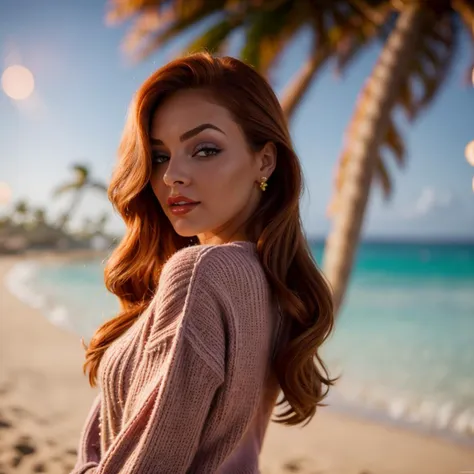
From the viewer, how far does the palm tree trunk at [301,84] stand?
707 cm

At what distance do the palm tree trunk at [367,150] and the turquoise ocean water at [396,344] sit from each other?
1.82m

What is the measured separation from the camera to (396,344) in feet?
43.9

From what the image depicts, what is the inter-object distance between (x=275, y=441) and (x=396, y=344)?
9.76 metres

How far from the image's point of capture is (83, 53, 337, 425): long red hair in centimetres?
137

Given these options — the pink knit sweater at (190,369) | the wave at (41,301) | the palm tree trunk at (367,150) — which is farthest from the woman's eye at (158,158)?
the wave at (41,301)

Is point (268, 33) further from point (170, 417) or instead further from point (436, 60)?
point (170, 417)

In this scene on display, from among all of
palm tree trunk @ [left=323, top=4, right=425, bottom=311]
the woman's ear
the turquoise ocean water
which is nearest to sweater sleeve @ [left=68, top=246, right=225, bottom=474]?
the woman's ear

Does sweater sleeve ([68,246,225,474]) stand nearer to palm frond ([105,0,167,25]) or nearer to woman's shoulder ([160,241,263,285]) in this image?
woman's shoulder ([160,241,263,285])

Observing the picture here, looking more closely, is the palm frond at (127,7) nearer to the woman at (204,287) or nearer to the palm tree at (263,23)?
the palm tree at (263,23)

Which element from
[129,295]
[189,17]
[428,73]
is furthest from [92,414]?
[428,73]

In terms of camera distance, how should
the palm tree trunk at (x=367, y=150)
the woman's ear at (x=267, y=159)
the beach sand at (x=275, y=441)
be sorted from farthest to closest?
the palm tree trunk at (x=367, y=150) → the beach sand at (x=275, y=441) → the woman's ear at (x=267, y=159)

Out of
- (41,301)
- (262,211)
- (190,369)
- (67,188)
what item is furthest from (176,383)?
(67,188)

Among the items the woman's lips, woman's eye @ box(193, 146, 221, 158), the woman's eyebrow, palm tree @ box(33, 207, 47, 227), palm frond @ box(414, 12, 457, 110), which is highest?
palm frond @ box(414, 12, 457, 110)

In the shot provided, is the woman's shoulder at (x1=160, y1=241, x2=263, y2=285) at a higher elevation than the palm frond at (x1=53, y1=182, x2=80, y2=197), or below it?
higher
